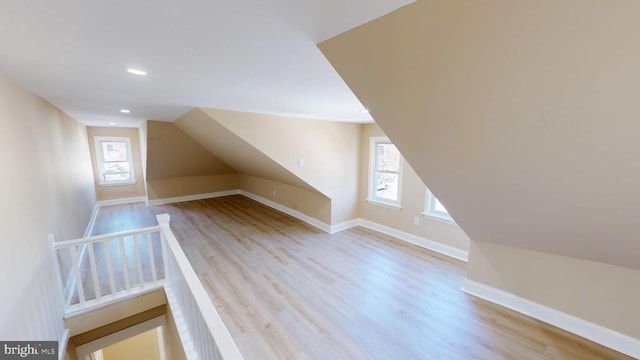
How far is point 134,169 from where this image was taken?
637 centimetres

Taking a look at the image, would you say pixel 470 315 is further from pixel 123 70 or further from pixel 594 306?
pixel 123 70

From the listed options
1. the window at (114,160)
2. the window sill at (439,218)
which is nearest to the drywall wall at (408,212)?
the window sill at (439,218)

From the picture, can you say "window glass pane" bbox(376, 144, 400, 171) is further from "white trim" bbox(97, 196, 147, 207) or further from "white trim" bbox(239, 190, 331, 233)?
"white trim" bbox(97, 196, 147, 207)

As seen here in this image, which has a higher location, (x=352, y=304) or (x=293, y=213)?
(x=293, y=213)

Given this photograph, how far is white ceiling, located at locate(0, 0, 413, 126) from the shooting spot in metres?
0.85

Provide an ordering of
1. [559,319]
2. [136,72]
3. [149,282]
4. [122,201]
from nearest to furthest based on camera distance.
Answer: [136,72], [559,319], [149,282], [122,201]

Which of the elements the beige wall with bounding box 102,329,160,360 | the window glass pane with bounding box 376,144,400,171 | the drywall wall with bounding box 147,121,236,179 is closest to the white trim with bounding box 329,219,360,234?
the window glass pane with bounding box 376,144,400,171

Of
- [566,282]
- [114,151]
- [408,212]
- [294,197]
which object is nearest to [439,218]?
[408,212]

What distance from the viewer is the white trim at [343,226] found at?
456 cm

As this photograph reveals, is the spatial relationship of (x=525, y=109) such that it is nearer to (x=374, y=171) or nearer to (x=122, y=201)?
(x=374, y=171)

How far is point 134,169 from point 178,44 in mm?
6684

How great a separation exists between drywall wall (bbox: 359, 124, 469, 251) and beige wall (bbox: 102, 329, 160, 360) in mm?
4797

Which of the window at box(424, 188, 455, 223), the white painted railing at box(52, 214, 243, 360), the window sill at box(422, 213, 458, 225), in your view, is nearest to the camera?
the white painted railing at box(52, 214, 243, 360)

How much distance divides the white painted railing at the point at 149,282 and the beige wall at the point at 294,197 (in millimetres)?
2632
